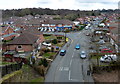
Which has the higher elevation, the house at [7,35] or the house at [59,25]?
the house at [59,25]

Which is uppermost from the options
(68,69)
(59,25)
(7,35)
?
(59,25)

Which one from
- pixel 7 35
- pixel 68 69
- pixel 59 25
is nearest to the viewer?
pixel 68 69

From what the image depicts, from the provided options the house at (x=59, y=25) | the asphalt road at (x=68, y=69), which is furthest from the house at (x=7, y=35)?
the house at (x=59, y=25)

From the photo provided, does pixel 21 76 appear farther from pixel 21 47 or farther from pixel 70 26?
pixel 70 26

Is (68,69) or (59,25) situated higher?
(59,25)

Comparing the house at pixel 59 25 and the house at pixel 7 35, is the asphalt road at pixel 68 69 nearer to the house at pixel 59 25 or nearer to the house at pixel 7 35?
the house at pixel 7 35

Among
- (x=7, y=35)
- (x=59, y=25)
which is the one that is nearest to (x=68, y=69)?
(x=7, y=35)

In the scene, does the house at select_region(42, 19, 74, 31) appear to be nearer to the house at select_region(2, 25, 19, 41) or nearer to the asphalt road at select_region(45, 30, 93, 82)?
the house at select_region(2, 25, 19, 41)

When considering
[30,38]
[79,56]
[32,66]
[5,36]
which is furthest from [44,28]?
[32,66]

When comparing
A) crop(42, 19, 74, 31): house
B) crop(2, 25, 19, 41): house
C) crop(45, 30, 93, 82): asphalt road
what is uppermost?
crop(42, 19, 74, 31): house

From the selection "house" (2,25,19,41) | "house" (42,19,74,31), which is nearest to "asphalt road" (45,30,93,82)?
"house" (2,25,19,41)

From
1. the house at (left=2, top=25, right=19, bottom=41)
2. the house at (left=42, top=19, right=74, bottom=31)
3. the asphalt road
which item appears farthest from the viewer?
the house at (left=42, top=19, right=74, bottom=31)

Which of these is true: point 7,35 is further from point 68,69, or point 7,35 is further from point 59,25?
point 59,25
